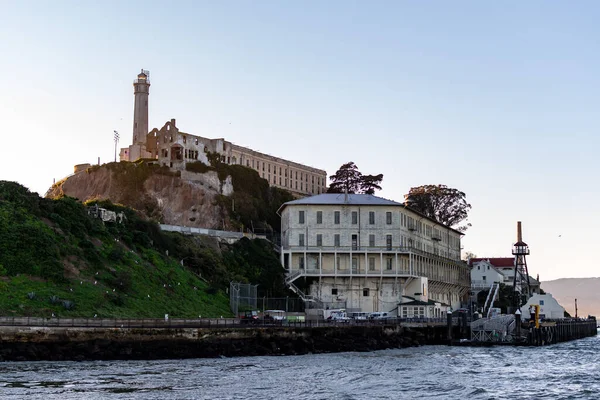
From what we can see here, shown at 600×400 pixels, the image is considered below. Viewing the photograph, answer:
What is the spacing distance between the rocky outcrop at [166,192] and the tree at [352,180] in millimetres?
22750

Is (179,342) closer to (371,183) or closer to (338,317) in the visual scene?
(338,317)

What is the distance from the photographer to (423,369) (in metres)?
51.9

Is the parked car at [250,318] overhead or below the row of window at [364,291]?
below

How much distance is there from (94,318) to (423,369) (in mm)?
21163

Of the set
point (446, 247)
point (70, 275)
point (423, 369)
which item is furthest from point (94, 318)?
point (446, 247)

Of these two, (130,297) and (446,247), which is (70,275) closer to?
(130,297)

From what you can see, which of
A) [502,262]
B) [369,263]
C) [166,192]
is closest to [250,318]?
[369,263]

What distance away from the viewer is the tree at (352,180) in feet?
420

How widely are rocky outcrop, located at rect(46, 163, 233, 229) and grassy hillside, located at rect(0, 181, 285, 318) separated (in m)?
19.0

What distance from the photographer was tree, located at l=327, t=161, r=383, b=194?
128 m

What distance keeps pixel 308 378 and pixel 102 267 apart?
1090 inches

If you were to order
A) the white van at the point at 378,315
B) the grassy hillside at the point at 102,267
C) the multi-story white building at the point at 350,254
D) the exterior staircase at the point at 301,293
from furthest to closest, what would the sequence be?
the multi-story white building at the point at 350,254, the exterior staircase at the point at 301,293, the white van at the point at 378,315, the grassy hillside at the point at 102,267

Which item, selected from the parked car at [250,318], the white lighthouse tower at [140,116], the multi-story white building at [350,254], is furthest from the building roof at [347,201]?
the white lighthouse tower at [140,116]

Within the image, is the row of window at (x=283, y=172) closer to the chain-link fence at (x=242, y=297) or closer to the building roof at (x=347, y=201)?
the building roof at (x=347, y=201)
